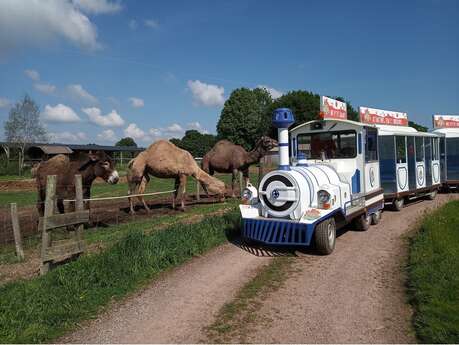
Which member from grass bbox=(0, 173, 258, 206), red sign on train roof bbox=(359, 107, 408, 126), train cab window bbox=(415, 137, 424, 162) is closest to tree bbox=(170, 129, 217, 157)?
grass bbox=(0, 173, 258, 206)

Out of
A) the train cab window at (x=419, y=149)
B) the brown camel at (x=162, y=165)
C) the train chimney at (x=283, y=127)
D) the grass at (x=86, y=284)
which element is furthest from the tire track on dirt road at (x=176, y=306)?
the train cab window at (x=419, y=149)

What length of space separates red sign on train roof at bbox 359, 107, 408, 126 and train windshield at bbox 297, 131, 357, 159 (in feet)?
18.0

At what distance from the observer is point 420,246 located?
737 cm

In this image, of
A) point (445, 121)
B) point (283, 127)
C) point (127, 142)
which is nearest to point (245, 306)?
point (283, 127)

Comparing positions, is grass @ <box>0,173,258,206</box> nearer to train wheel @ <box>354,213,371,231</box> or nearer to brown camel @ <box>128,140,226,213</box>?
brown camel @ <box>128,140,226,213</box>

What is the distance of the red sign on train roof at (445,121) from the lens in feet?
70.5

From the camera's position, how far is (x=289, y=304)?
5062 mm

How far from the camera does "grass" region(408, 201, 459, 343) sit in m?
4.07

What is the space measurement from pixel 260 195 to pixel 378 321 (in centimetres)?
378

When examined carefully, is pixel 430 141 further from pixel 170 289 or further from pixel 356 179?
pixel 170 289

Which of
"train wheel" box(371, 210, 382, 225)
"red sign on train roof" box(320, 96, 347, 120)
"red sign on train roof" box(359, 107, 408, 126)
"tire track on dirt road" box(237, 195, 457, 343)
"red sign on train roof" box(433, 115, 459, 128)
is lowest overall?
"tire track on dirt road" box(237, 195, 457, 343)

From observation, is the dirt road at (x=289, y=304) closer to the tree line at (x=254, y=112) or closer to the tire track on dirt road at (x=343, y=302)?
the tire track on dirt road at (x=343, y=302)

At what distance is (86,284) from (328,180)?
5168 mm

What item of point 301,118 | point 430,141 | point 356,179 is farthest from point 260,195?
point 301,118
